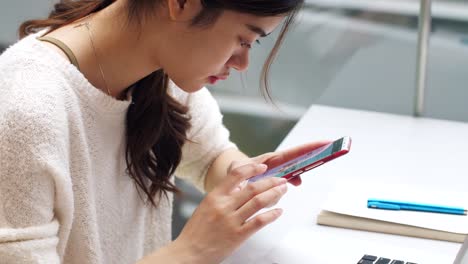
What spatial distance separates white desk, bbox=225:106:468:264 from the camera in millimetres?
1070

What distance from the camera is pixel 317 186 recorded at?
1322 millimetres

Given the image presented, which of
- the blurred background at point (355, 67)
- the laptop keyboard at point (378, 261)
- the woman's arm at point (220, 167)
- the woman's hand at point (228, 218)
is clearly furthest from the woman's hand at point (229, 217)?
the blurred background at point (355, 67)

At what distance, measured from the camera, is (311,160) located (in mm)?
1110

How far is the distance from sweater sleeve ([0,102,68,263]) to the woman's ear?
218 mm

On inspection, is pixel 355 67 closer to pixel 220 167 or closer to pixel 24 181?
pixel 220 167

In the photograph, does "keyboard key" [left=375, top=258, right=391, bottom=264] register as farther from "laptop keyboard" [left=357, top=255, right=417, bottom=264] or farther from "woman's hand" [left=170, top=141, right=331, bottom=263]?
"woman's hand" [left=170, top=141, right=331, bottom=263]

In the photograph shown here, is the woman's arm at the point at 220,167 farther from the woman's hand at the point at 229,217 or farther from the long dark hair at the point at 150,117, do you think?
the woman's hand at the point at 229,217

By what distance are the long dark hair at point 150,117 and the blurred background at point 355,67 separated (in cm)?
56

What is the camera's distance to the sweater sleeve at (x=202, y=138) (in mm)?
1384

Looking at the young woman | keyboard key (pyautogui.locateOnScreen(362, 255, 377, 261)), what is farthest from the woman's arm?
keyboard key (pyautogui.locateOnScreen(362, 255, 377, 261))

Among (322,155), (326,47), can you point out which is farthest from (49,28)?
(326,47)

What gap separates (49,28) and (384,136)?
2.33ft

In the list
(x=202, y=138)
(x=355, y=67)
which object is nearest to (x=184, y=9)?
(x=202, y=138)

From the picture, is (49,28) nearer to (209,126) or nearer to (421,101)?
(209,126)
